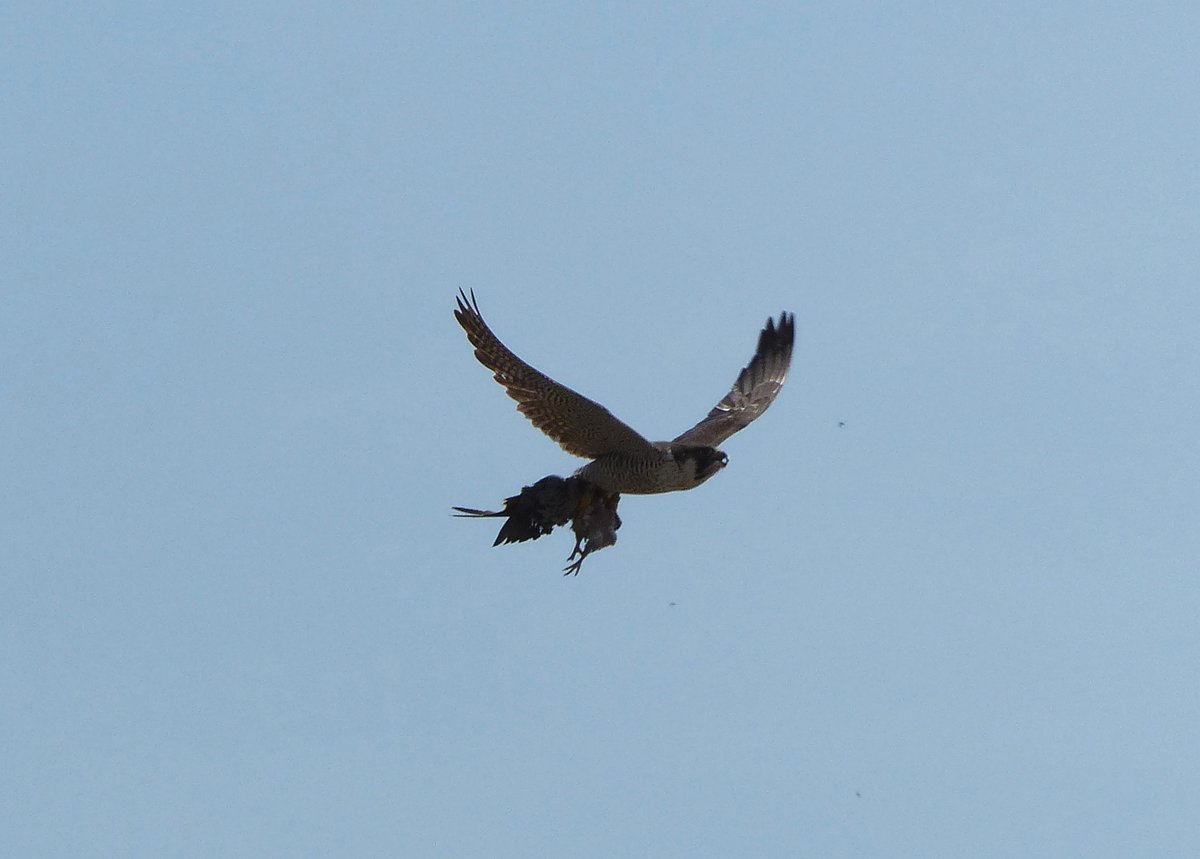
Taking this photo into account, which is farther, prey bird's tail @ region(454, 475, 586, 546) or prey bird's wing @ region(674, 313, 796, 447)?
prey bird's wing @ region(674, 313, 796, 447)

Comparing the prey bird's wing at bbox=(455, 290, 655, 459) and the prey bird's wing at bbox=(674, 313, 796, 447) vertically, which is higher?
the prey bird's wing at bbox=(674, 313, 796, 447)

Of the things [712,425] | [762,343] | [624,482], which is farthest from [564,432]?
[762,343]

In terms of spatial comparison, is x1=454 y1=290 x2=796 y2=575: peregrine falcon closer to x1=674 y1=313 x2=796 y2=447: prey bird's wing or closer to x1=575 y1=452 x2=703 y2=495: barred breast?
x1=575 y1=452 x2=703 y2=495: barred breast

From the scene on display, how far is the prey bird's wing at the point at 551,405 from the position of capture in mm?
Result: 20312

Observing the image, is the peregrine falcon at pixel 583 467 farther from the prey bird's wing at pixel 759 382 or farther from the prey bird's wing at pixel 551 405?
the prey bird's wing at pixel 759 382

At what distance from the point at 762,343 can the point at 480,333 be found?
638 cm

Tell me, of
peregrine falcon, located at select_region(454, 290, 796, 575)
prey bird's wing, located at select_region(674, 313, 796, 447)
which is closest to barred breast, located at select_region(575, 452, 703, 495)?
peregrine falcon, located at select_region(454, 290, 796, 575)

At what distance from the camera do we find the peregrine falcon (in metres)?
20.4

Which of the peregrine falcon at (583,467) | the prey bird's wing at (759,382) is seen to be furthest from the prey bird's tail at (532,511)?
the prey bird's wing at (759,382)

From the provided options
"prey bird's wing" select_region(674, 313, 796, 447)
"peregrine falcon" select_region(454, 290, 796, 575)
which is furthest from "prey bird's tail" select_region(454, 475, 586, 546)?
"prey bird's wing" select_region(674, 313, 796, 447)

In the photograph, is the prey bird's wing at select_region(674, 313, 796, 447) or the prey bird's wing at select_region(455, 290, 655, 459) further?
the prey bird's wing at select_region(674, 313, 796, 447)

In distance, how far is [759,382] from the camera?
25.5 meters

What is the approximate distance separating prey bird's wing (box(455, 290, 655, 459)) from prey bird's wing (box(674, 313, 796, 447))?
2.90 meters

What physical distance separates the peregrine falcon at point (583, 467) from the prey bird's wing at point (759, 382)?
2.09 meters
